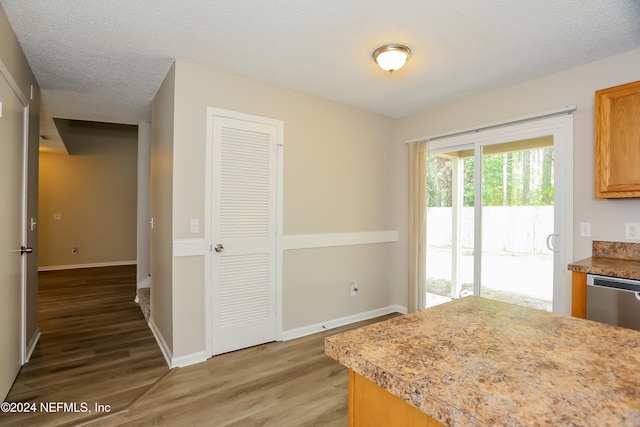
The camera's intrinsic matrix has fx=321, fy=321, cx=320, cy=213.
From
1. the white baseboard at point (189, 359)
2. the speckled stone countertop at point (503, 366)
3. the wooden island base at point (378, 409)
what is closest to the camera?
the speckled stone countertop at point (503, 366)

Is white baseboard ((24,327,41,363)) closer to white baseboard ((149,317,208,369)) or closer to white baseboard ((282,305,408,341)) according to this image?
white baseboard ((149,317,208,369))

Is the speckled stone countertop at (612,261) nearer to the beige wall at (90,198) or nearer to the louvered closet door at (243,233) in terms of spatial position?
the louvered closet door at (243,233)

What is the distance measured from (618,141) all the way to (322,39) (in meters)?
2.31

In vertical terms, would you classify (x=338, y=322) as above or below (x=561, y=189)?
below

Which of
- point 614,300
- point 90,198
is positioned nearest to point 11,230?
point 614,300

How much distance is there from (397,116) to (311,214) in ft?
5.96

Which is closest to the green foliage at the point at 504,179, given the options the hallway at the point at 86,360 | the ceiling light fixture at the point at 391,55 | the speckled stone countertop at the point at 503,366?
the ceiling light fixture at the point at 391,55

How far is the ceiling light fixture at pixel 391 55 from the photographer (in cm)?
241

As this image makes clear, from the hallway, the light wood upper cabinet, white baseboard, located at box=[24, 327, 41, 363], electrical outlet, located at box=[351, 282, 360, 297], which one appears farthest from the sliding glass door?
white baseboard, located at box=[24, 327, 41, 363]

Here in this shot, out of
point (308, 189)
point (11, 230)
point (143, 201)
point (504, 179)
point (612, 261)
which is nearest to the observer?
point (11, 230)

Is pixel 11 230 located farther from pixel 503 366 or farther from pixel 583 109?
pixel 583 109

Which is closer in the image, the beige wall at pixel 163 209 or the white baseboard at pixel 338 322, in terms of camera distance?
the beige wall at pixel 163 209

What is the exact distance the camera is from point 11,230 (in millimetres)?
2281

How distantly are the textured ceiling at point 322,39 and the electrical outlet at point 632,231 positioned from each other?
1.34 meters
